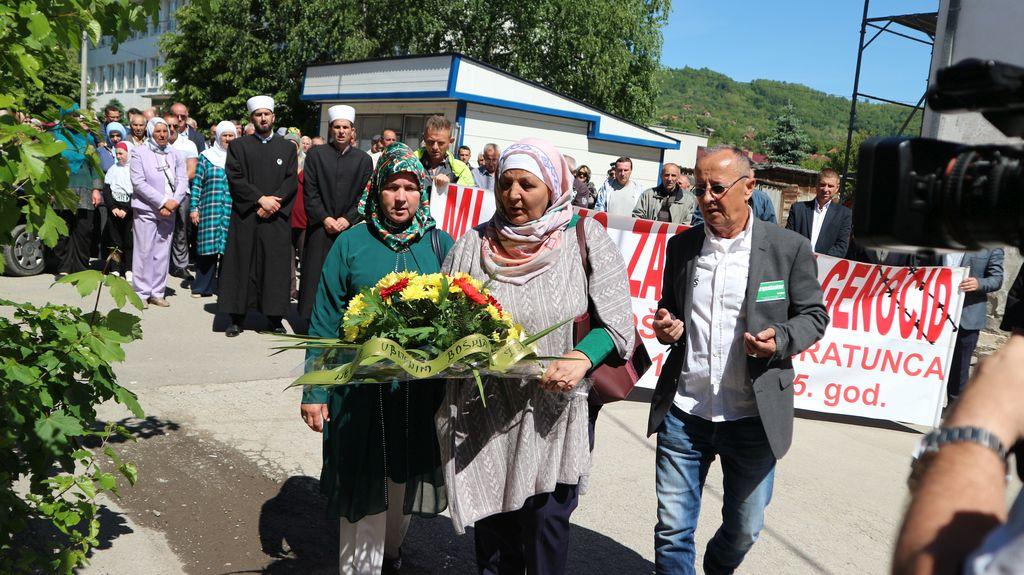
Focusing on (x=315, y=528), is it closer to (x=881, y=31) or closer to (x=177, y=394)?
(x=177, y=394)

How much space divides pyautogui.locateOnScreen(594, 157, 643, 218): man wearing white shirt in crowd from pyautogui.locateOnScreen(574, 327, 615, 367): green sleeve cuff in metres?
8.91

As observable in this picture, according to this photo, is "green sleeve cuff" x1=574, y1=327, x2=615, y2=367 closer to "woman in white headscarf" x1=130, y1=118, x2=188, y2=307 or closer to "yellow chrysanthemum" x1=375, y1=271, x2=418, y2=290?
"yellow chrysanthemum" x1=375, y1=271, x2=418, y2=290

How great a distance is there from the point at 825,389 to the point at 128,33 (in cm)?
650

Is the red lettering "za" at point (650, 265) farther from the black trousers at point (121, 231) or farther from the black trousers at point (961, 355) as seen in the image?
the black trousers at point (121, 231)

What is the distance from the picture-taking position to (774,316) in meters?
3.76

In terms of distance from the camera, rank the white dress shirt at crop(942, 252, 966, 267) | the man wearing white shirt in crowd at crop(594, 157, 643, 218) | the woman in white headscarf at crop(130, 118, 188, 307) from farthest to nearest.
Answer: the man wearing white shirt in crowd at crop(594, 157, 643, 218) < the woman in white headscarf at crop(130, 118, 188, 307) < the white dress shirt at crop(942, 252, 966, 267)

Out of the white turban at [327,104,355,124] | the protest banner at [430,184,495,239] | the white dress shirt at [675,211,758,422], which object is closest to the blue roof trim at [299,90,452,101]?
the white turban at [327,104,355,124]

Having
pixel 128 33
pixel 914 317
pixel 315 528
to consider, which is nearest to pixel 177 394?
pixel 315 528

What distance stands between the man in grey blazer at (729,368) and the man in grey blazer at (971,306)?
5.13 m

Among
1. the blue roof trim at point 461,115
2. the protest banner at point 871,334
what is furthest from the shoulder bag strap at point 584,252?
the blue roof trim at point 461,115

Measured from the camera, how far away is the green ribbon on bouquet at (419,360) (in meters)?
3.04

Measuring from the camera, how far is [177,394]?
6938 mm

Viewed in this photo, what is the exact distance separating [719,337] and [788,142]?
1875 inches

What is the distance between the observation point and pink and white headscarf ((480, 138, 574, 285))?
3494mm
